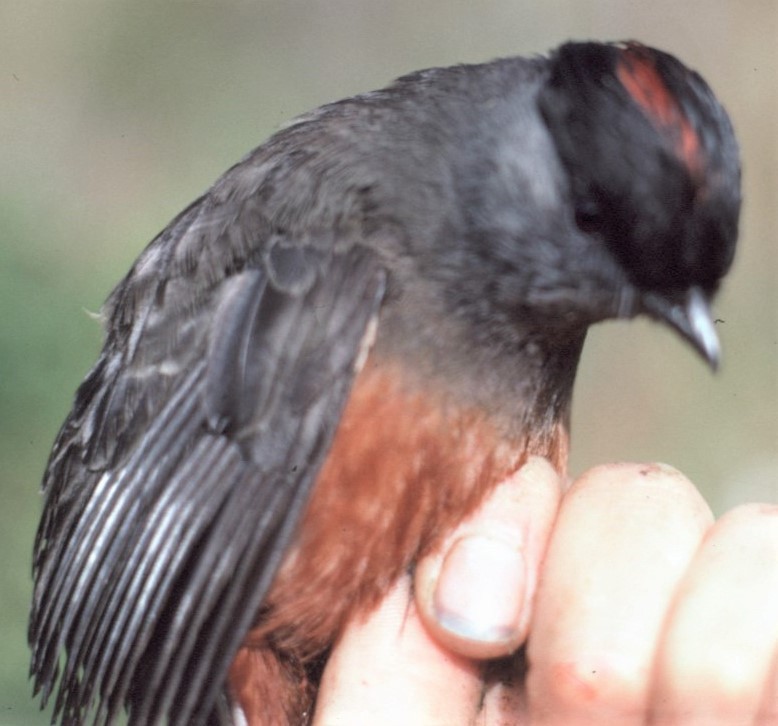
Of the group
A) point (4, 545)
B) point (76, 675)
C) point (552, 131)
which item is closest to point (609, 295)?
point (552, 131)

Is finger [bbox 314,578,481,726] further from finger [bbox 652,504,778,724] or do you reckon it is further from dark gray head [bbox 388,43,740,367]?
dark gray head [bbox 388,43,740,367]

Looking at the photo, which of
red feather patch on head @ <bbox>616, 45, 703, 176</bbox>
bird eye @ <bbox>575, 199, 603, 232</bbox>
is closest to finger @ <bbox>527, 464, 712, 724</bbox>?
bird eye @ <bbox>575, 199, 603, 232</bbox>

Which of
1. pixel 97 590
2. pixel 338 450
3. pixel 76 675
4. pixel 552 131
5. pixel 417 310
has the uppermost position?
pixel 552 131

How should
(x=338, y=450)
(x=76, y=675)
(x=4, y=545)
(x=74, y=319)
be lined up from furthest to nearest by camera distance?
(x=74, y=319) < (x=4, y=545) < (x=76, y=675) < (x=338, y=450)

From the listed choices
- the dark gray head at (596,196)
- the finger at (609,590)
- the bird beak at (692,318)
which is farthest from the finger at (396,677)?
the bird beak at (692,318)

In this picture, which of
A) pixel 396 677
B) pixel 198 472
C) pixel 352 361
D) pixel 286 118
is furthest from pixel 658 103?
pixel 286 118

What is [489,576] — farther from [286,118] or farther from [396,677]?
[286,118]

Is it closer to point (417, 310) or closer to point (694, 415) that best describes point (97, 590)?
point (417, 310)
